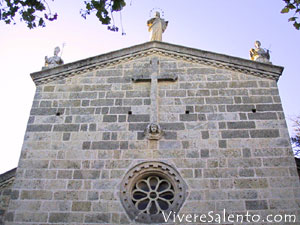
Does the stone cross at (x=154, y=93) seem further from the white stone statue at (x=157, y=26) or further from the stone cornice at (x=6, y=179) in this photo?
the stone cornice at (x=6, y=179)

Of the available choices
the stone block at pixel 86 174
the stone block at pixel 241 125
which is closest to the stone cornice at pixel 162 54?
the stone block at pixel 241 125

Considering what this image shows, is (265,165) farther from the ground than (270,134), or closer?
closer

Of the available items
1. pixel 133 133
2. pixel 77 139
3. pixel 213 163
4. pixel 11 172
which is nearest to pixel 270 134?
pixel 213 163

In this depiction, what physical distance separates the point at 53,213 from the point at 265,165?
4.96 m

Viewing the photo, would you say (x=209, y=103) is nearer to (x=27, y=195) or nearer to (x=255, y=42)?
(x=255, y=42)

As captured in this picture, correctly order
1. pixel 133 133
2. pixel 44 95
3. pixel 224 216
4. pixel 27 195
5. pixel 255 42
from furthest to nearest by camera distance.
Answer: pixel 255 42 → pixel 44 95 → pixel 133 133 → pixel 27 195 → pixel 224 216

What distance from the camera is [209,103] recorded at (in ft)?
31.1

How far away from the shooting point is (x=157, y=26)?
38.4 ft

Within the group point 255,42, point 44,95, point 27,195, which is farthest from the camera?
point 255,42

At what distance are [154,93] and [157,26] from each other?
306 centimetres

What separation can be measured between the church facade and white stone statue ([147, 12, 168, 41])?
86cm

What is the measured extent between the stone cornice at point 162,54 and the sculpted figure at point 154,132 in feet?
8.53

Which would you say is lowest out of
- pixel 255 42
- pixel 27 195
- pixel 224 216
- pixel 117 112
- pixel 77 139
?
pixel 224 216

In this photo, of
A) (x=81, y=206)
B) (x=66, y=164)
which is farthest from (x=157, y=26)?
(x=81, y=206)
